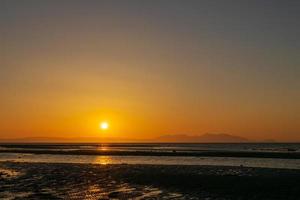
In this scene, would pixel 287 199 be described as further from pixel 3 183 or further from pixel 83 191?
pixel 3 183

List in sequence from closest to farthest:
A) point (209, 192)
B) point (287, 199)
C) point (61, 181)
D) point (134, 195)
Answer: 1. point (287, 199)
2. point (134, 195)
3. point (209, 192)
4. point (61, 181)

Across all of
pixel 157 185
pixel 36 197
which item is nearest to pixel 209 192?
pixel 157 185

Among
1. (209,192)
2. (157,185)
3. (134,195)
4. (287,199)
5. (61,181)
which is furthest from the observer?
(61,181)

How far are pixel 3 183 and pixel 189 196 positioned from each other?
15.7 m

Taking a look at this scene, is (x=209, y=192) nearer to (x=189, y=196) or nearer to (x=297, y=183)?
(x=189, y=196)

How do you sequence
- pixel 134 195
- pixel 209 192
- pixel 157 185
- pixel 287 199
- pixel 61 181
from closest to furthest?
1. pixel 287 199
2. pixel 134 195
3. pixel 209 192
4. pixel 157 185
5. pixel 61 181

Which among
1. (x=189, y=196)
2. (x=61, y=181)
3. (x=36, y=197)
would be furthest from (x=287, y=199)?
(x=61, y=181)

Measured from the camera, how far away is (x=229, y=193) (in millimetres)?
28188

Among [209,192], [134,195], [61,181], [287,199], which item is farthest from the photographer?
[61,181]

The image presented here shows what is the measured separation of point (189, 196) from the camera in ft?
87.5

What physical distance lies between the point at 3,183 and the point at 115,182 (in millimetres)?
8976

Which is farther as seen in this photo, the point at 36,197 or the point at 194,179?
the point at 194,179

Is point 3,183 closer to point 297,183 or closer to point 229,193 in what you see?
point 229,193

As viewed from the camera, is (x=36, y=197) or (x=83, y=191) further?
(x=83, y=191)
